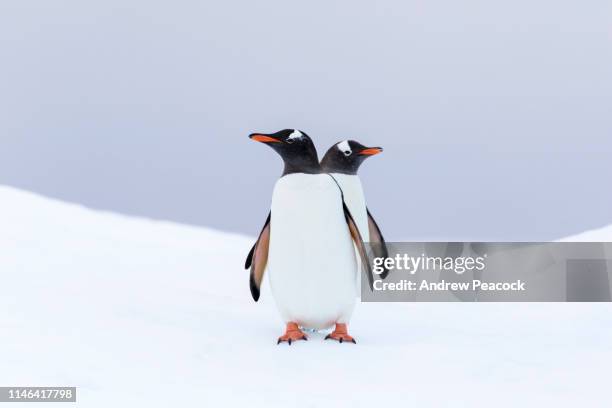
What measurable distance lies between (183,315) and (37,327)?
98 centimetres

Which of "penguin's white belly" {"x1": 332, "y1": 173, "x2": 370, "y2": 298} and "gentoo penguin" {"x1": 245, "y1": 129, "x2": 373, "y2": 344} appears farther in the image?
"penguin's white belly" {"x1": 332, "y1": 173, "x2": 370, "y2": 298}

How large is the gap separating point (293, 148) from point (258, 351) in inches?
43.1

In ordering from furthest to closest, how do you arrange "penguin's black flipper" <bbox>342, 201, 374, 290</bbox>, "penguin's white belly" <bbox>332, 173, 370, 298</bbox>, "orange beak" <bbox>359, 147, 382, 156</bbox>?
1. "orange beak" <bbox>359, 147, 382, 156</bbox>
2. "penguin's white belly" <bbox>332, 173, 370, 298</bbox>
3. "penguin's black flipper" <bbox>342, 201, 374, 290</bbox>

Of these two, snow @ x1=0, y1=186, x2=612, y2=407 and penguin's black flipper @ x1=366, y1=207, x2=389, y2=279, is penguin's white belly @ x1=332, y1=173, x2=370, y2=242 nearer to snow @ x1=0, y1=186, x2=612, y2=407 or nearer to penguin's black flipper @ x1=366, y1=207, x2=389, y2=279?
penguin's black flipper @ x1=366, y1=207, x2=389, y2=279

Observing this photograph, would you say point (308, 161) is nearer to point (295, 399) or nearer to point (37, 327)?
point (295, 399)

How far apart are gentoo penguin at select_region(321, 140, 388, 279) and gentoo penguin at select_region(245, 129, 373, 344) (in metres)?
1.56

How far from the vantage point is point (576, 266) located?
256 inches

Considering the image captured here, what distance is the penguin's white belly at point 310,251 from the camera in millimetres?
3639

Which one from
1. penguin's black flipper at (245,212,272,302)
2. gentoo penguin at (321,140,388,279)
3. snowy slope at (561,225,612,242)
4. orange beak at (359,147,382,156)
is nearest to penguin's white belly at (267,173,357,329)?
penguin's black flipper at (245,212,272,302)

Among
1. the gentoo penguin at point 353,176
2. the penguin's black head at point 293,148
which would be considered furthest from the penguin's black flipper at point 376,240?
the penguin's black head at point 293,148

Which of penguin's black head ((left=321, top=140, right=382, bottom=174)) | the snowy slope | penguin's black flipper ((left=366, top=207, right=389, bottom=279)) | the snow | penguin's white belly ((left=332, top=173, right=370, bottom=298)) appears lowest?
the snow

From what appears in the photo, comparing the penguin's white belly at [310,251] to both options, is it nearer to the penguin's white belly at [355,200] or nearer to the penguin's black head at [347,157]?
the penguin's white belly at [355,200]

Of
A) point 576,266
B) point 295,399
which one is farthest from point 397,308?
point 295,399

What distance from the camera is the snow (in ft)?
9.58
